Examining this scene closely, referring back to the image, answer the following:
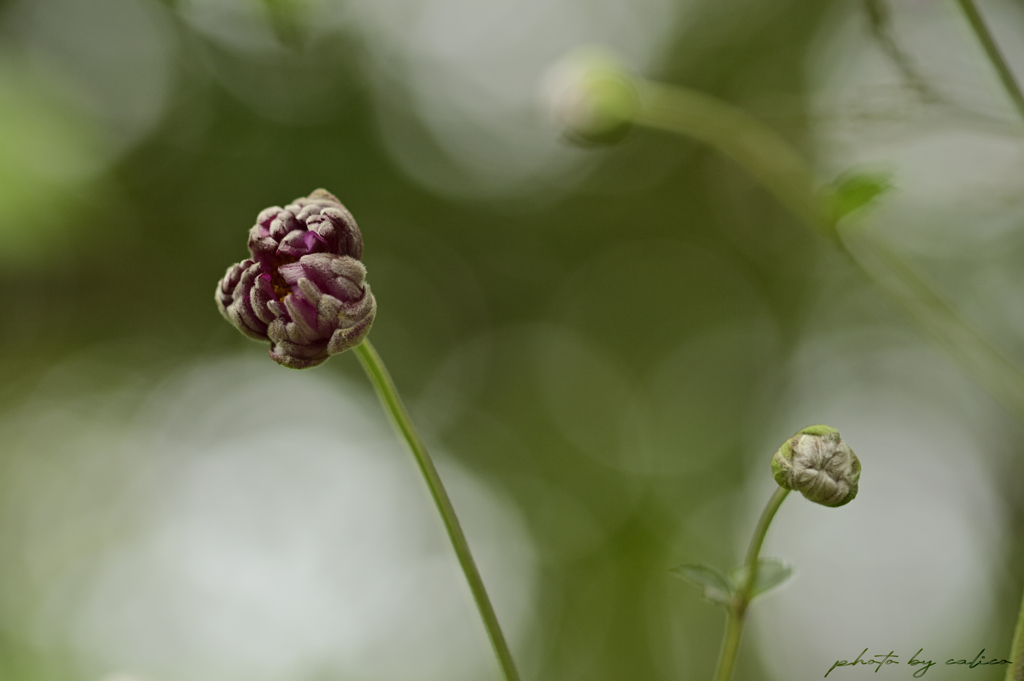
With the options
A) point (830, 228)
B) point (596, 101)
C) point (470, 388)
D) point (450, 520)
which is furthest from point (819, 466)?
point (470, 388)

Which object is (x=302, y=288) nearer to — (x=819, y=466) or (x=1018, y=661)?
(x=819, y=466)

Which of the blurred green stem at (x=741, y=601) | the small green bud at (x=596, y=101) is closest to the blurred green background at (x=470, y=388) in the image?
the small green bud at (x=596, y=101)

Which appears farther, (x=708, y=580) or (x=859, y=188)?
(x=859, y=188)

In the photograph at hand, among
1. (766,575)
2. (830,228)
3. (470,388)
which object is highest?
(830,228)

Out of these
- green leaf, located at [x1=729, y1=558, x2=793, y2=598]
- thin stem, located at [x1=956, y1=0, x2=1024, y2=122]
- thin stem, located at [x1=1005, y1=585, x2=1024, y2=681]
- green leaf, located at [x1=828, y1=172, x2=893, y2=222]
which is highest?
thin stem, located at [x1=956, y1=0, x2=1024, y2=122]

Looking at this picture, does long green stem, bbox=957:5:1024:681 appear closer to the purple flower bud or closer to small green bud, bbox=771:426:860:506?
small green bud, bbox=771:426:860:506

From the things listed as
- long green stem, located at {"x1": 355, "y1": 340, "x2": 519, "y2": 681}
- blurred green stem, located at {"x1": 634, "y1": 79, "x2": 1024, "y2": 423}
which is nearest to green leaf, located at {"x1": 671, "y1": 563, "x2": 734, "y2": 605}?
long green stem, located at {"x1": 355, "y1": 340, "x2": 519, "y2": 681}

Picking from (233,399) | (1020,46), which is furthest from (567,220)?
(1020,46)
